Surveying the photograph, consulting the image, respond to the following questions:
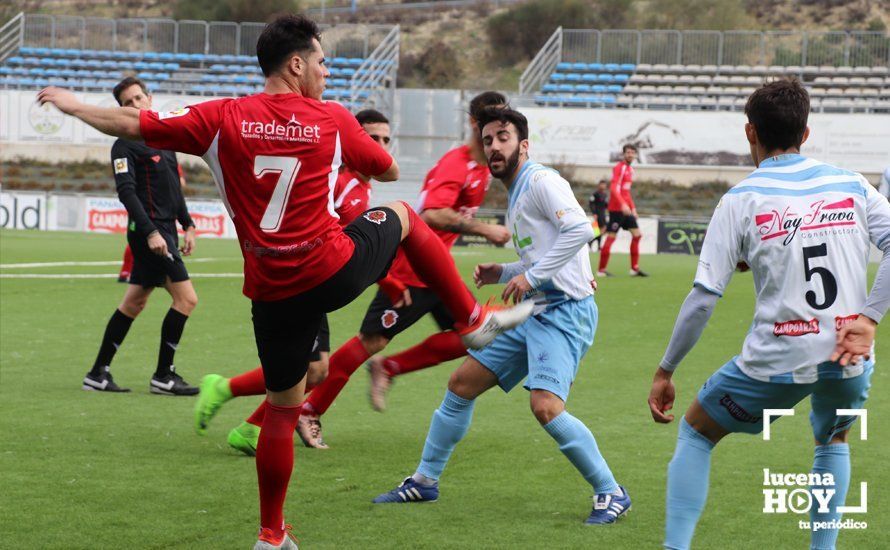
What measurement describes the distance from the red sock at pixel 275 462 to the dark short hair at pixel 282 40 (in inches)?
53.7

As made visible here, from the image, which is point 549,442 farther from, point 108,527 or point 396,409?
point 108,527

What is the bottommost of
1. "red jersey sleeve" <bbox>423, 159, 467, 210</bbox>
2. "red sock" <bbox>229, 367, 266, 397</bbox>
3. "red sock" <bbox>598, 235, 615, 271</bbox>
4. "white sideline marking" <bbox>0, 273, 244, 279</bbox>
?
"white sideline marking" <bbox>0, 273, 244, 279</bbox>

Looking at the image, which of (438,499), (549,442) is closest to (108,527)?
(438,499)

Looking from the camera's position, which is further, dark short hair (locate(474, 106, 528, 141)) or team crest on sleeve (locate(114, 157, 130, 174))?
team crest on sleeve (locate(114, 157, 130, 174))

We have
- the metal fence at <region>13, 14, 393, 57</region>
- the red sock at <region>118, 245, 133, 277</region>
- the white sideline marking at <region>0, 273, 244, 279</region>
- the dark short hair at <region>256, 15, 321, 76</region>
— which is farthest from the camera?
the metal fence at <region>13, 14, 393, 57</region>

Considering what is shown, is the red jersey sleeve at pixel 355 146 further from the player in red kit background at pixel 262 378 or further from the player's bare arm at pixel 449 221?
the player's bare arm at pixel 449 221

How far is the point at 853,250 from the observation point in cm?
390

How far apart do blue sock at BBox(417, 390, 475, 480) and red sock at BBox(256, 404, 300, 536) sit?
1.02 metres

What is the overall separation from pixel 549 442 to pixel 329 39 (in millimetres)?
41935

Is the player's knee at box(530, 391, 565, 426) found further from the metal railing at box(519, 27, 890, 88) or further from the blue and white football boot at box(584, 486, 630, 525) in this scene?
the metal railing at box(519, 27, 890, 88)

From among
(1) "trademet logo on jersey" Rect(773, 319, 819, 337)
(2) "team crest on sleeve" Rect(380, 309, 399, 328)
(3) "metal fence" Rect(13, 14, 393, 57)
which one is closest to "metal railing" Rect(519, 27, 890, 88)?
A: (3) "metal fence" Rect(13, 14, 393, 57)

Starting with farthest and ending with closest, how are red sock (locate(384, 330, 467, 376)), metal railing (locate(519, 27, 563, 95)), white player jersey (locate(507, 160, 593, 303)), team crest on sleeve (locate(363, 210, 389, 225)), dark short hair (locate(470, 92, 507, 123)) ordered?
metal railing (locate(519, 27, 563, 95)) < red sock (locate(384, 330, 467, 376)) < dark short hair (locate(470, 92, 507, 123)) < white player jersey (locate(507, 160, 593, 303)) < team crest on sleeve (locate(363, 210, 389, 225))

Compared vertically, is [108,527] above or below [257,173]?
below

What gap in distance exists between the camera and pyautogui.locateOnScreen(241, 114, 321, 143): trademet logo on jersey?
14.0 ft
